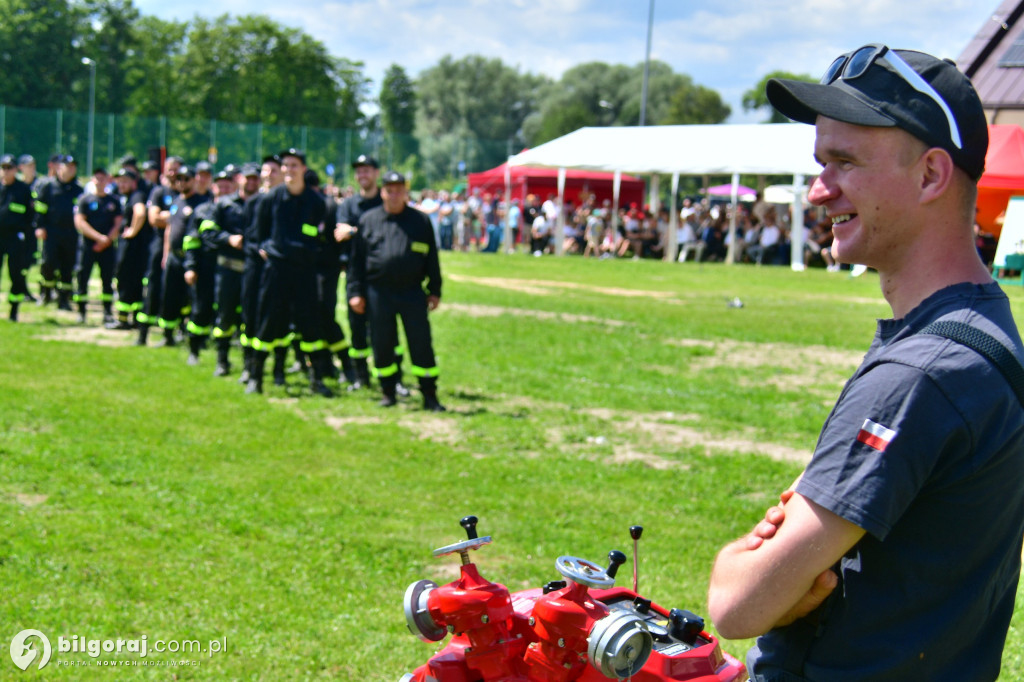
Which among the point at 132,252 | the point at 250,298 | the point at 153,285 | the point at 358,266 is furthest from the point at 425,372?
the point at 132,252

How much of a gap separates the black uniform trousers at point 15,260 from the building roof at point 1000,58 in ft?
44.2

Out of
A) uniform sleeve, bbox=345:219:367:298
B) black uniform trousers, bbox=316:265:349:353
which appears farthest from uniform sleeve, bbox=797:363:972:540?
black uniform trousers, bbox=316:265:349:353

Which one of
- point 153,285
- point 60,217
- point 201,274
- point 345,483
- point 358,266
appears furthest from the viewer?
point 60,217

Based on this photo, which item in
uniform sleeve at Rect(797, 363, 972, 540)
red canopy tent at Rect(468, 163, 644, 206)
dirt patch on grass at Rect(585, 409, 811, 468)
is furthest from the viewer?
red canopy tent at Rect(468, 163, 644, 206)

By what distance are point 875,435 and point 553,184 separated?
4060 cm

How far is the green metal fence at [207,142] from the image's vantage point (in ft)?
155

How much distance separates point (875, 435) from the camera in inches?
64.4

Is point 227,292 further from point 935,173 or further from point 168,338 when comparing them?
point 935,173

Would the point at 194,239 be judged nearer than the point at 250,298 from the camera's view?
No

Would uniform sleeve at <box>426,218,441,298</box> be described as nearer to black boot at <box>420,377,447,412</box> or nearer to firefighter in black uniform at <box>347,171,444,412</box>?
firefighter in black uniform at <box>347,171,444,412</box>

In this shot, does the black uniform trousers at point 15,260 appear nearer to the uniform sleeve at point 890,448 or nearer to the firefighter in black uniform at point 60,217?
the firefighter in black uniform at point 60,217

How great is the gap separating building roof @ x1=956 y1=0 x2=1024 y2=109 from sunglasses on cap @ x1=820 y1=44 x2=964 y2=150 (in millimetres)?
4629

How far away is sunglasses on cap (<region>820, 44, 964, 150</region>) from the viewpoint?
1.75 metres

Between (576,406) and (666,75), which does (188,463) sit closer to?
(576,406)
